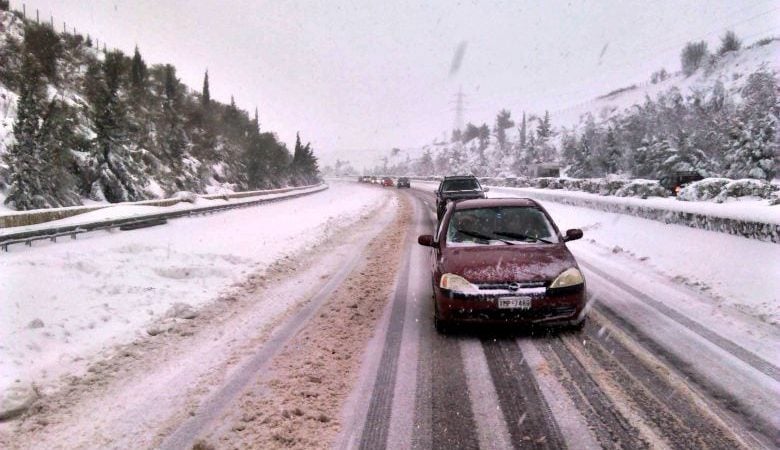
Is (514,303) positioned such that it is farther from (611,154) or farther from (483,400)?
(611,154)

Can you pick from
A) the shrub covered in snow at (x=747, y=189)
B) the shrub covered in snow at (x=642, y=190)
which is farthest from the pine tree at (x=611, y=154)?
the shrub covered in snow at (x=747, y=189)

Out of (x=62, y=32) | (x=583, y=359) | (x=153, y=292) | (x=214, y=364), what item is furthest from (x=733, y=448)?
(x=62, y=32)

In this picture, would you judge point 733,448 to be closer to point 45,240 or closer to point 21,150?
point 45,240

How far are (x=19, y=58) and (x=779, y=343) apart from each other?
156ft

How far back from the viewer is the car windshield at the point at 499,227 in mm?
6185

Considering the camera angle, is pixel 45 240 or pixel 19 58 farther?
pixel 19 58

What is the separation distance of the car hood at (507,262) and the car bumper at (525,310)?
211 mm

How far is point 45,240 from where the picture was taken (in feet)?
48.1

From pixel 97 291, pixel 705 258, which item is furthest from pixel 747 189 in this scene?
pixel 97 291

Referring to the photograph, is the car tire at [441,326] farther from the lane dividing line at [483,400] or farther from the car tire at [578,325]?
the car tire at [578,325]

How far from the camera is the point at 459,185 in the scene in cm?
1789

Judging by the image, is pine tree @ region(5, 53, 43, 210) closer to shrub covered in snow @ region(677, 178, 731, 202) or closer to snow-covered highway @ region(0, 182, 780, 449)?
snow-covered highway @ region(0, 182, 780, 449)

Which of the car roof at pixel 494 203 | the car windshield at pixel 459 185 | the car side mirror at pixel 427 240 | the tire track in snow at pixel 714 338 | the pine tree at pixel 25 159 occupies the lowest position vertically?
the tire track in snow at pixel 714 338

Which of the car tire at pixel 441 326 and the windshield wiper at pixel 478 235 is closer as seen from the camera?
the car tire at pixel 441 326
